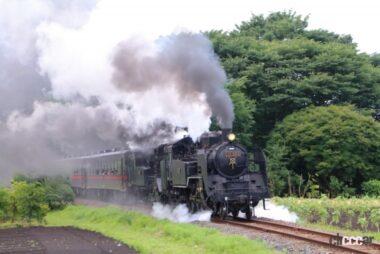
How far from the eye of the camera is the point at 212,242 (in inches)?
545

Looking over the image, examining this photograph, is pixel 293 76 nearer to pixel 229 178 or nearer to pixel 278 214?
pixel 278 214

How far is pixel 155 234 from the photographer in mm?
17391

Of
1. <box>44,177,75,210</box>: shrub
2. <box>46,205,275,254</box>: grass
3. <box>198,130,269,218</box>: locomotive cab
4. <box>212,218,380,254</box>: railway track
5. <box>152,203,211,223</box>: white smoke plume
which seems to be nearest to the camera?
<box>212,218,380,254</box>: railway track

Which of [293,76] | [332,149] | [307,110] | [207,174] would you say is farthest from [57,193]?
[293,76]

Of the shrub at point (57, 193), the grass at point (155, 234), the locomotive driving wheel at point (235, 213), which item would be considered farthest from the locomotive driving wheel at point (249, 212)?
the shrub at point (57, 193)

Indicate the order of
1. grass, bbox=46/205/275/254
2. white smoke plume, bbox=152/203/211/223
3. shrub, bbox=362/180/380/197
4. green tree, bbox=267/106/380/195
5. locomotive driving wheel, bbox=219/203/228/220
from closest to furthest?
grass, bbox=46/205/275/254
locomotive driving wheel, bbox=219/203/228/220
white smoke plume, bbox=152/203/211/223
shrub, bbox=362/180/380/197
green tree, bbox=267/106/380/195

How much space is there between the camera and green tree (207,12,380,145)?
38.6m

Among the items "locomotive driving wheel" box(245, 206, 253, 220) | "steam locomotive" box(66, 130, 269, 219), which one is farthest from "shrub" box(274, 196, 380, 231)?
"steam locomotive" box(66, 130, 269, 219)

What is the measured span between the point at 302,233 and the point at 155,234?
4.34 meters

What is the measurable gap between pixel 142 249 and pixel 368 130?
23201 mm

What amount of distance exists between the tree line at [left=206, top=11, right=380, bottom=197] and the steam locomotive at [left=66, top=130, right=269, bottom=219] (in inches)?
467

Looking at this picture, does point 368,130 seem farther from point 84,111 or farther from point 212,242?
point 212,242

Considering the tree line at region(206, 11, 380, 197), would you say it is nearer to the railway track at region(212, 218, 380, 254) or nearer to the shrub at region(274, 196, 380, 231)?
the shrub at region(274, 196, 380, 231)

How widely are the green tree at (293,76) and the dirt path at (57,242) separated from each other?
19876 mm
